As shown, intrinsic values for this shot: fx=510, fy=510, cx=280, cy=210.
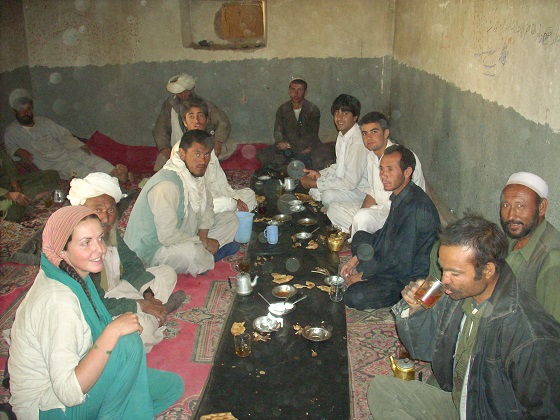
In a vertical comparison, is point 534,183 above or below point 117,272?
above

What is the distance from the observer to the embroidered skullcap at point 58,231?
2.57m

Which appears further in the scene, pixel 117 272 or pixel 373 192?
pixel 373 192

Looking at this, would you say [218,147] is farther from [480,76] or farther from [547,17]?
[547,17]

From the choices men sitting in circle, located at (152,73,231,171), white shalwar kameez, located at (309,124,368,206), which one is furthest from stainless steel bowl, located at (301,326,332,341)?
men sitting in circle, located at (152,73,231,171)

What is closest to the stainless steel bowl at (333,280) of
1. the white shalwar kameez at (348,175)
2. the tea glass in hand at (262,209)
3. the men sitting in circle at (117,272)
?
the men sitting in circle at (117,272)

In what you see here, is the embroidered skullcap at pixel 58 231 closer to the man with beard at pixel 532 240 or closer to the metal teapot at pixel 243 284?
the metal teapot at pixel 243 284

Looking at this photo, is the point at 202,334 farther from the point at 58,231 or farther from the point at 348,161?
the point at 348,161

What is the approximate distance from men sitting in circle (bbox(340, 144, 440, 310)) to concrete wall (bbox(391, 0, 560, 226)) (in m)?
0.92

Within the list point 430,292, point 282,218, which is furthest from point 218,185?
point 430,292

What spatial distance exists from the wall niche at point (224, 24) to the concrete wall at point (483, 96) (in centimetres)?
307

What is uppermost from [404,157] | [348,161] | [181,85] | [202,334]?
[181,85]

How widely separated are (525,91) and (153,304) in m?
3.44

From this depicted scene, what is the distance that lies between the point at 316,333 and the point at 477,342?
48.5 inches

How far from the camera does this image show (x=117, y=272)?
3.74 meters
